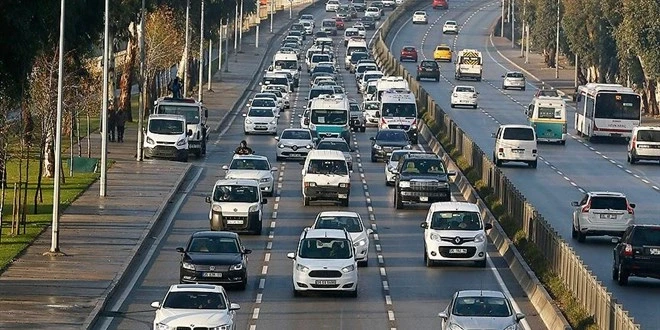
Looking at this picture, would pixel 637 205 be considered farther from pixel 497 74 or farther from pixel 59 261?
pixel 497 74

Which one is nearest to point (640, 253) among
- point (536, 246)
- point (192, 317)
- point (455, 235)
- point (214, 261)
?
point (536, 246)

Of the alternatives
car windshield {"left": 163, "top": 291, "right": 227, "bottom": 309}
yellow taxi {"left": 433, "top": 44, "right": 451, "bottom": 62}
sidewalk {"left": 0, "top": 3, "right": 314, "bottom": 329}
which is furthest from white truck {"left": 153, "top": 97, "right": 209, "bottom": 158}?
yellow taxi {"left": 433, "top": 44, "right": 451, "bottom": 62}

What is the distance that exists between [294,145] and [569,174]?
1171cm

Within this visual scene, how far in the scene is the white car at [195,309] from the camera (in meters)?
31.5

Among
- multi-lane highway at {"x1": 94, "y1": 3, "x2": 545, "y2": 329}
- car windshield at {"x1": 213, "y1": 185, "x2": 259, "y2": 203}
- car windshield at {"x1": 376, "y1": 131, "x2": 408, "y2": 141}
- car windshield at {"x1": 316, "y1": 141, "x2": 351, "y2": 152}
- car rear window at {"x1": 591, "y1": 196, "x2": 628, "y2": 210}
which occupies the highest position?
car windshield at {"x1": 376, "y1": 131, "x2": 408, "y2": 141}

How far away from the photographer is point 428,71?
120 m

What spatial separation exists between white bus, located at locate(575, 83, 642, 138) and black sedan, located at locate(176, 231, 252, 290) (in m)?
42.7

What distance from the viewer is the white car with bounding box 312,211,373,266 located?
144 feet

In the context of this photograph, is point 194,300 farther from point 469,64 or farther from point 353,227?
point 469,64

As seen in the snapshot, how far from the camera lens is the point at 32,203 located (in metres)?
55.7

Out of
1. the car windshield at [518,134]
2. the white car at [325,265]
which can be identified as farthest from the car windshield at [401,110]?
the white car at [325,265]

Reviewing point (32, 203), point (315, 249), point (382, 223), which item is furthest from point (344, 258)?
point (32, 203)

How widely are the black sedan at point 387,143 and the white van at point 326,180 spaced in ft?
47.8

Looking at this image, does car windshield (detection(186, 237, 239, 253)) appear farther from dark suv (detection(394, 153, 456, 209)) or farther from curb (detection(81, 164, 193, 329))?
dark suv (detection(394, 153, 456, 209))
